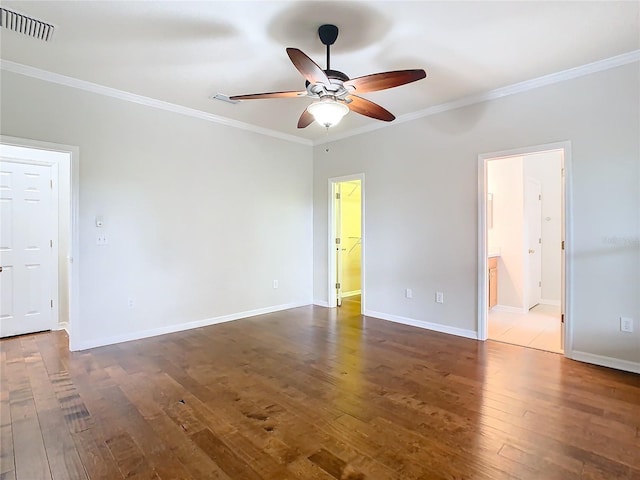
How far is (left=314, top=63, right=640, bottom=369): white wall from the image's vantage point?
3.04m

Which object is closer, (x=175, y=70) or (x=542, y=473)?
(x=542, y=473)

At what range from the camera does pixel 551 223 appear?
5957mm

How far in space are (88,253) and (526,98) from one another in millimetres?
4877

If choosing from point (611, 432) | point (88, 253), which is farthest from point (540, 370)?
point (88, 253)

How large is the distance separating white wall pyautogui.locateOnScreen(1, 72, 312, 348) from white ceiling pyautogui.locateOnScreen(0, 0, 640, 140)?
44 centimetres

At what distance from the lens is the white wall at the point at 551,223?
582 cm

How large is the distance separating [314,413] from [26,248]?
4.20m

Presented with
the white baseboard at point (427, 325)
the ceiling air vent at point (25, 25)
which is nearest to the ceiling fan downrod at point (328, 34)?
the ceiling air vent at point (25, 25)

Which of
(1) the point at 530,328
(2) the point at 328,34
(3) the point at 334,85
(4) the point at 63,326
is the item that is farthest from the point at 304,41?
(4) the point at 63,326

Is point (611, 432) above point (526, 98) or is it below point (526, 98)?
below

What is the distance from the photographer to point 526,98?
3547mm

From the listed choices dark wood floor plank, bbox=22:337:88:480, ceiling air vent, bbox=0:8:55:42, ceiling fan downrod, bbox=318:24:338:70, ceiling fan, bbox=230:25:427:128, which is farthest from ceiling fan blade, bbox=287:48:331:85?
dark wood floor plank, bbox=22:337:88:480

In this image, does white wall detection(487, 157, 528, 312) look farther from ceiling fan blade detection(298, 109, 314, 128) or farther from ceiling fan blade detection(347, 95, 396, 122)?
ceiling fan blade detection(298, 109, 314, 128)

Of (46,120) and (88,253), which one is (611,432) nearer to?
(88,253)
